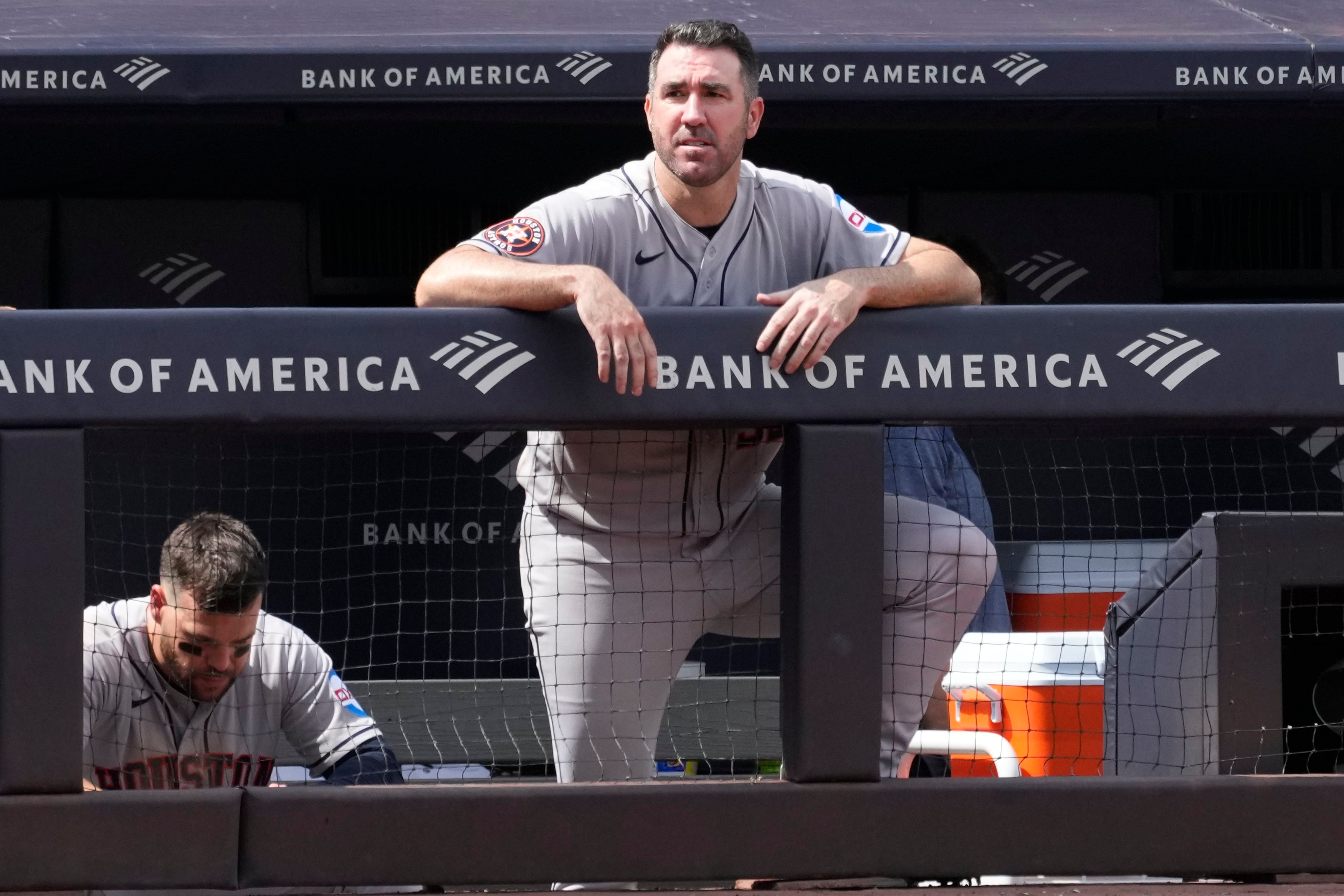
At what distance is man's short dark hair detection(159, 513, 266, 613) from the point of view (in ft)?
8.11

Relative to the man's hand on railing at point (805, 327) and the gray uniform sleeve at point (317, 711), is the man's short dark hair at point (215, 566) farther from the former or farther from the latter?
the man's hand on railing at point (805, 327)

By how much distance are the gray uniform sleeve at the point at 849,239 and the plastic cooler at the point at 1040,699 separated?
689 mm

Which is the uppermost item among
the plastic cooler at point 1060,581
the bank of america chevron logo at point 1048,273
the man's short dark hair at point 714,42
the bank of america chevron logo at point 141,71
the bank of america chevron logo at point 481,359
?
the bank of america chevron logo at point 141,71

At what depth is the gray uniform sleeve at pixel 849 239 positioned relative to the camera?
7.72ft

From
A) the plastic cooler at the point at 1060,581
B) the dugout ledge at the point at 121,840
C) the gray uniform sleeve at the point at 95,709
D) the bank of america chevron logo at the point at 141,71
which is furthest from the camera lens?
the bank of america chevron logo at the point at 141,71

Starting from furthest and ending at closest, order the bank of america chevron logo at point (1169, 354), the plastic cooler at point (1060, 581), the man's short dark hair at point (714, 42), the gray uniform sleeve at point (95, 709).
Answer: the plastic cooler at point (1060, 581) < the man's short dark hair at point (714, 42) < the gray uniform sleeve at point (95, 709) < the bank of america chevron logo at point (1169, 354)

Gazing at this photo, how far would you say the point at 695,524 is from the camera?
2.26 metres

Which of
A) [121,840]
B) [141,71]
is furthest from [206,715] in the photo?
[141,71]

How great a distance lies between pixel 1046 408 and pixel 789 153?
105 inches

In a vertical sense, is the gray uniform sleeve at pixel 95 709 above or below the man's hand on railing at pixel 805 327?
below

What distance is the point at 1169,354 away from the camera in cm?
188

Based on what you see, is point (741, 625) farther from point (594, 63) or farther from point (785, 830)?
point (594, 63)

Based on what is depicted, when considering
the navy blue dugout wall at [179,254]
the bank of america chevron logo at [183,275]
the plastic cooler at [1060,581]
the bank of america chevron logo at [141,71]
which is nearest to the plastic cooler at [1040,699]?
the plastic cooler at [1060,581]

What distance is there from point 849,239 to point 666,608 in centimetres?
63
